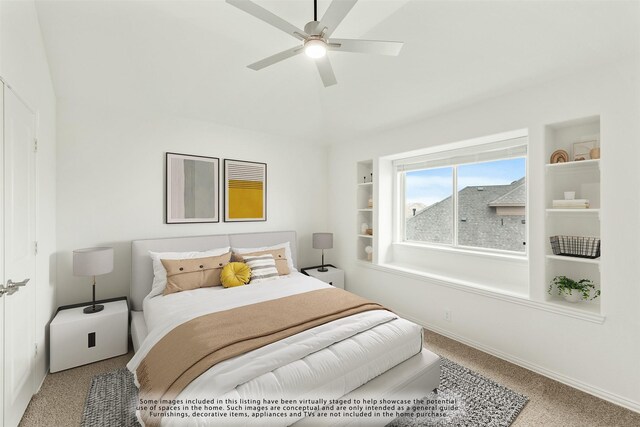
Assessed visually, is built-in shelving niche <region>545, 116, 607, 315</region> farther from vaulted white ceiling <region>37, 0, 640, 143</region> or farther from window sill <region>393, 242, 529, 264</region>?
vaulted white ceiling <region>37, 0, 640, 143</region>

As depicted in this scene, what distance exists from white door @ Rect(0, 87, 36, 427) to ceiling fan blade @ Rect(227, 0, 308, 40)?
1354mm

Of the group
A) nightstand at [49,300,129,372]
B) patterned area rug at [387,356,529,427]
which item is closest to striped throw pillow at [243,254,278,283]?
nightstand at [49,300,129,372]

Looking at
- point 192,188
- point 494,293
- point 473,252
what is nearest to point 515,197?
point 473,252

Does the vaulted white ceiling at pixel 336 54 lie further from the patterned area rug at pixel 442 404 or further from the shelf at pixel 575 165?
the patterned area rug at pixel 442 404

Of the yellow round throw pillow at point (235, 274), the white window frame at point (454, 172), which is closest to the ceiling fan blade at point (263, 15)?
the white window frame at point (454, 172)

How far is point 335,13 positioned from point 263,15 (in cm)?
41

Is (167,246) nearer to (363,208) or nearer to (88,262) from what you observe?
(88,262)

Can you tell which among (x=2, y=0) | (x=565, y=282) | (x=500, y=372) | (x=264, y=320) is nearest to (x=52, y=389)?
(x=264, y=320)

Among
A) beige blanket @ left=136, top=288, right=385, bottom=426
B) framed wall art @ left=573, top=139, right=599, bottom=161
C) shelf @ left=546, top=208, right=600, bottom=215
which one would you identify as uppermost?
framed wall art @ left=573, top=139, right=599, bottom=161

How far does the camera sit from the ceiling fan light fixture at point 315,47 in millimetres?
1701

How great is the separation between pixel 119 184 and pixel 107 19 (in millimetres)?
1522

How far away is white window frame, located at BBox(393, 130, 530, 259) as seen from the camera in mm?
2766

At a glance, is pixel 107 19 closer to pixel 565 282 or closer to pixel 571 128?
pixel 571 128

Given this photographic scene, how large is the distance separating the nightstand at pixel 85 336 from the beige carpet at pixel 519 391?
0.08 m
